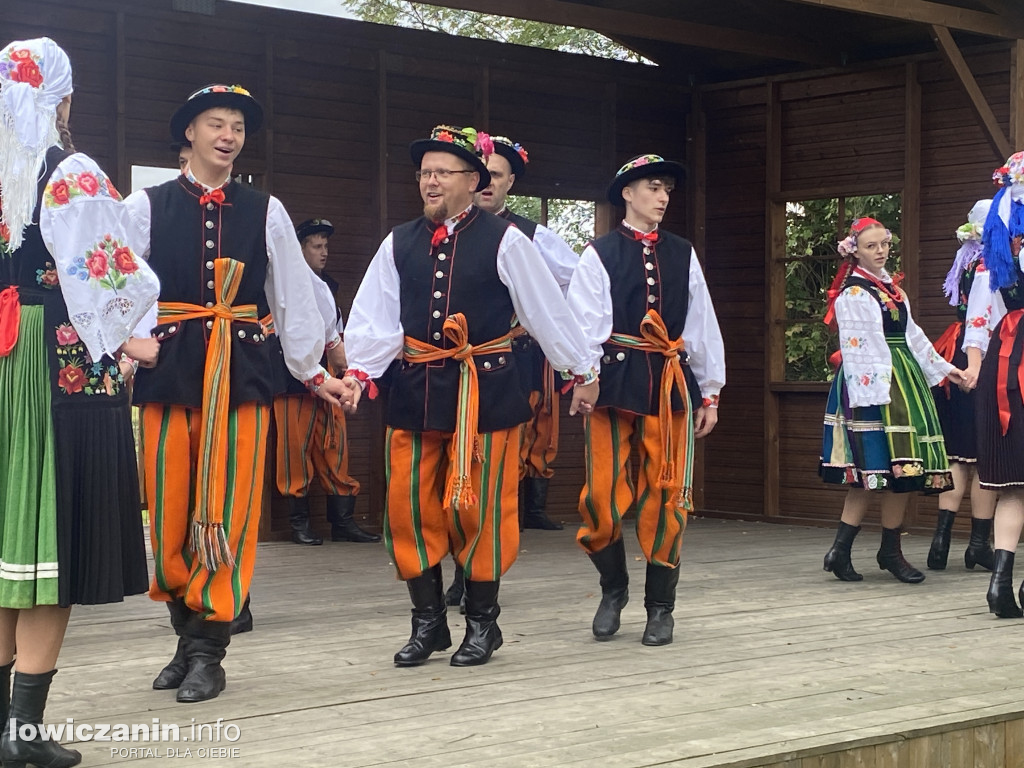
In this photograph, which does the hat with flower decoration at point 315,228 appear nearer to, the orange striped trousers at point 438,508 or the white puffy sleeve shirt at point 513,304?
the white puffy sleeve shirt at point 513,304

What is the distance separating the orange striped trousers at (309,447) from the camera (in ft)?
23.8

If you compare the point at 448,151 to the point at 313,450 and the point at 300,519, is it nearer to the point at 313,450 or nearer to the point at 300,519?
the point at 313,450

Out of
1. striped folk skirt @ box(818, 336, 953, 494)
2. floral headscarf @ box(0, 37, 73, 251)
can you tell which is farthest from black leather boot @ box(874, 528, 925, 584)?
floral headscarf @ box(0, 37, 73, 251)

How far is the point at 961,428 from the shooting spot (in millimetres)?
6508

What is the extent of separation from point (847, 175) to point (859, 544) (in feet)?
7.37

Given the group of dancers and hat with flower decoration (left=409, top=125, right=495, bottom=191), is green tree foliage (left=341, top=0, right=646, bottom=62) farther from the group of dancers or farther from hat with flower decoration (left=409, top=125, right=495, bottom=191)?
hat with flower decoration (left=409, top=125, right=495, bottom=191)

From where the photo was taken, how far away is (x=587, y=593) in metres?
5.68

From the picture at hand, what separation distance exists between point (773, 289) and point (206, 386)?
5468 mm

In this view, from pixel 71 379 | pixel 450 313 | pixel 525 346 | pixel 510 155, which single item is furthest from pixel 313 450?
pixel 71 379

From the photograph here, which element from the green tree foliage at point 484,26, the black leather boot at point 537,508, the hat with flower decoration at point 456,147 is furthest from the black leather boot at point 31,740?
the green tree foliage at point 484,26

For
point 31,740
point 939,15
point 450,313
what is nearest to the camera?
point 31,740

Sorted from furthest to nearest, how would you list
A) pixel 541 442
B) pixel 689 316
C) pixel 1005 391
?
pixel 541 442
pixel 1005 391
pixel 689 316

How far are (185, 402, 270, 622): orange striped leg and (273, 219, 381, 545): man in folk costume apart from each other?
3205 millimetres

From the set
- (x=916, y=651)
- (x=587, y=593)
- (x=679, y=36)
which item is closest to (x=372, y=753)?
(x=916, y=651)
